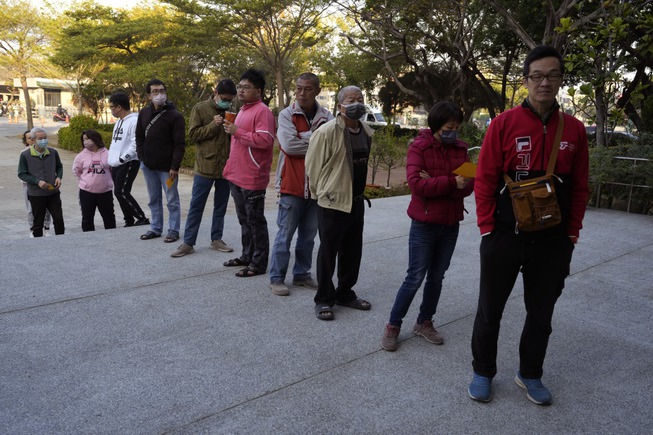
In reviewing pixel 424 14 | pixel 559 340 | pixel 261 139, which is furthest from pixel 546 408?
pixel 424 14

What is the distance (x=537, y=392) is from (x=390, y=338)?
0.94 m

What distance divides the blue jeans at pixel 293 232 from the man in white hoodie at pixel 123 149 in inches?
120

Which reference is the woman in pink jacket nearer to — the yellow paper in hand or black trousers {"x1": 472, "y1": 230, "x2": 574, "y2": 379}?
the yellow paper in hand

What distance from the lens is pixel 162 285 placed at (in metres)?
4.64

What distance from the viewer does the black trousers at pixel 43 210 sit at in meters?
6.96

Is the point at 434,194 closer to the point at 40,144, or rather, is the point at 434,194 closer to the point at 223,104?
the point at 223,104

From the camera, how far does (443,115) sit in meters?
3.26

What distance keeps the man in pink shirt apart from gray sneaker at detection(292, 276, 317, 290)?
0.41m

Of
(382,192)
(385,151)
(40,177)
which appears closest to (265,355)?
(40,177)

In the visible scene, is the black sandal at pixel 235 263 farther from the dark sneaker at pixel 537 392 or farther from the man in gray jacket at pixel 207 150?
the dark sneaker at pixel 537 392

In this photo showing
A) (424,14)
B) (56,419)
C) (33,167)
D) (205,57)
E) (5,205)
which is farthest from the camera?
(205,57)

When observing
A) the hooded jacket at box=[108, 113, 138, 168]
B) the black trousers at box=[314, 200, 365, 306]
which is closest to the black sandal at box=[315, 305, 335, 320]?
the black trousers at box=[314, 200, 365, 306]

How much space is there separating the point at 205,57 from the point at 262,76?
24774 millimetres

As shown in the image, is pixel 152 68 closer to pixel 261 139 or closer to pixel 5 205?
pixel 5 205
